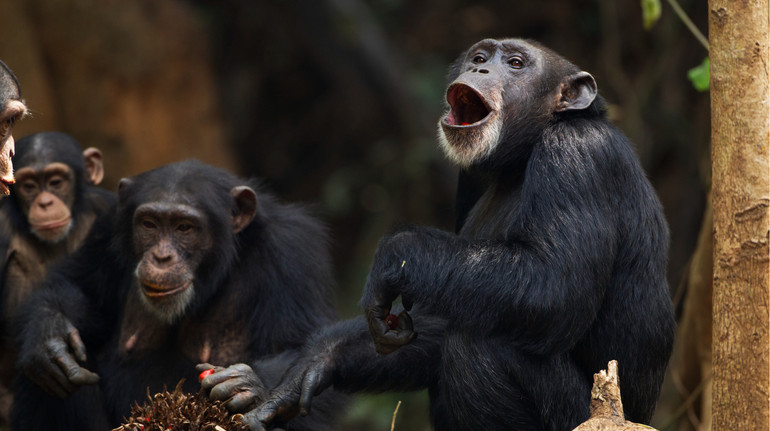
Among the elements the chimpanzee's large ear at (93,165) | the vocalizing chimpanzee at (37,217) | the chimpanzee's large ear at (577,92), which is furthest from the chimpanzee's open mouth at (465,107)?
the chimpanzee's large ear at (93,165)

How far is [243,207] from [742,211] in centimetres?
309

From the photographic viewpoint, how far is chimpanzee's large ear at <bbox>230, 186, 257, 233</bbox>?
5.87 m

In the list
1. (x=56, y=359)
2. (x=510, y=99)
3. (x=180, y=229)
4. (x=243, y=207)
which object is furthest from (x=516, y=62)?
(x=56, y=359)

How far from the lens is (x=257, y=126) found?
43.6 ft

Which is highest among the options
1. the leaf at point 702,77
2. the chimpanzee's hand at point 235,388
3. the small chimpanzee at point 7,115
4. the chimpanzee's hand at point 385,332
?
the small chimpanzee at point 7,115

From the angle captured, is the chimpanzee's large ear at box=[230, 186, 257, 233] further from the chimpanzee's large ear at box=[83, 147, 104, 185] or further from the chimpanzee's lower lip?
the chimpanzee's large ear at box=[83, 147, 104, 185]

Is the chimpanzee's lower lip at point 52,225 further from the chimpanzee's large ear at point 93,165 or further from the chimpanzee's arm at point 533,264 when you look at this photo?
the chimpanzee's arm at point 533,264

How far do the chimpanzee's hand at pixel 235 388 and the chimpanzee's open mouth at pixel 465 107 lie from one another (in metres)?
1.65

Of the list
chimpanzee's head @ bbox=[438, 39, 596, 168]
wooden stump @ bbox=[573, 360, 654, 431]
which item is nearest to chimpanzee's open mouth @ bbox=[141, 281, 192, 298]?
chimpanzee's head @ bbox=[438, 39, 596, 168]

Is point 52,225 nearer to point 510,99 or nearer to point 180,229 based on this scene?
point 180,229

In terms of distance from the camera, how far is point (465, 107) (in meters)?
5.20

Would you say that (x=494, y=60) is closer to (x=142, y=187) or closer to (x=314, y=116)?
(x=142, y=187)

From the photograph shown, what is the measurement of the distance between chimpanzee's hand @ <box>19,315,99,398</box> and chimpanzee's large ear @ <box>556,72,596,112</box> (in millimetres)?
2934

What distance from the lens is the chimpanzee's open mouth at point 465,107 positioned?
5.00 metres
